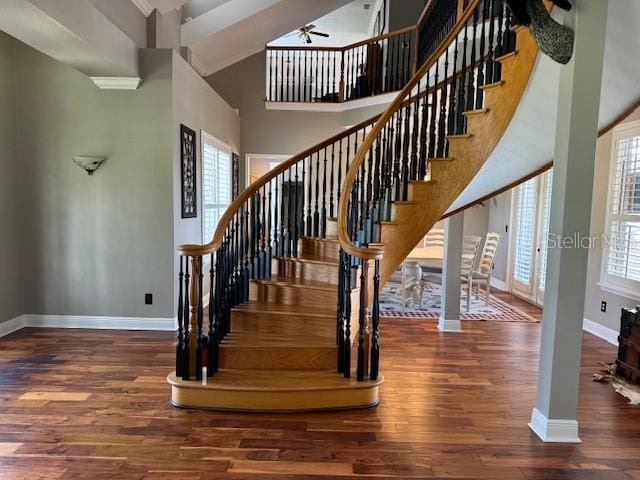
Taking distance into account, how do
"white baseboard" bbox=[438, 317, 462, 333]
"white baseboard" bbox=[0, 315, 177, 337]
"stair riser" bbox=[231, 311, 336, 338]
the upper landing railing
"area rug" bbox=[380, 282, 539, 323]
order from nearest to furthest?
"stair riser" bbox=[231, 311, 336, 338] < "white baseboard" bbox=[0, 315, 177, 337] < "white baseboard" bbox=[438, 317, 462, 333] < "area rug" bbox=[380, 282, 539, 323] < the upper landing railing

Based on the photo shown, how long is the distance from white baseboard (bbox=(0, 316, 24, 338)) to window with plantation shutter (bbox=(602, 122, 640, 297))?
6129mm

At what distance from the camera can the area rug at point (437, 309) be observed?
17.3 ft

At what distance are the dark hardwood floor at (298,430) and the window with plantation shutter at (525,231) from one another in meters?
2.96

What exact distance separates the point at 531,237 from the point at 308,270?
13.8 feet

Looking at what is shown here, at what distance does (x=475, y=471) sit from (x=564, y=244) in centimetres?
133

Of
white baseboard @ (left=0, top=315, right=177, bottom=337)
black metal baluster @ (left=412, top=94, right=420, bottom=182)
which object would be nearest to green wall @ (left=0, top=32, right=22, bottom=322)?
white baseboard @ (left=0, top=315, right=177, bottom=337)

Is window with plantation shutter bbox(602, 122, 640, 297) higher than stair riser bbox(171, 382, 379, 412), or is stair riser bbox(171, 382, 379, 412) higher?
window with plantation shutter bbox(602, 122, 640, 297)

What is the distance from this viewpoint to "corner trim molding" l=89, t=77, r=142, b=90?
4.11 m

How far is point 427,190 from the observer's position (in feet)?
11.0

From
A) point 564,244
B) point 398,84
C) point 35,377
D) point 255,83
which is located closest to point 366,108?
point 398,84

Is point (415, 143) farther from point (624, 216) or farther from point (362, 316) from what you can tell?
point (624, 216)

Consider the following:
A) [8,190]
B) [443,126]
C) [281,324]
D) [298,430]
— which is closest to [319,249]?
[281,324]

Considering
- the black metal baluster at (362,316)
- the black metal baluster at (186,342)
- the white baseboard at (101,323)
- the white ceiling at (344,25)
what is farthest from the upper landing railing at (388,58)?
the white baseboard at (101,323)

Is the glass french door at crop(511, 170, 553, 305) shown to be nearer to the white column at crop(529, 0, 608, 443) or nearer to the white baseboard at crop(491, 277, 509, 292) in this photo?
the white baseboard at crop(491, 277, 509, 292)
